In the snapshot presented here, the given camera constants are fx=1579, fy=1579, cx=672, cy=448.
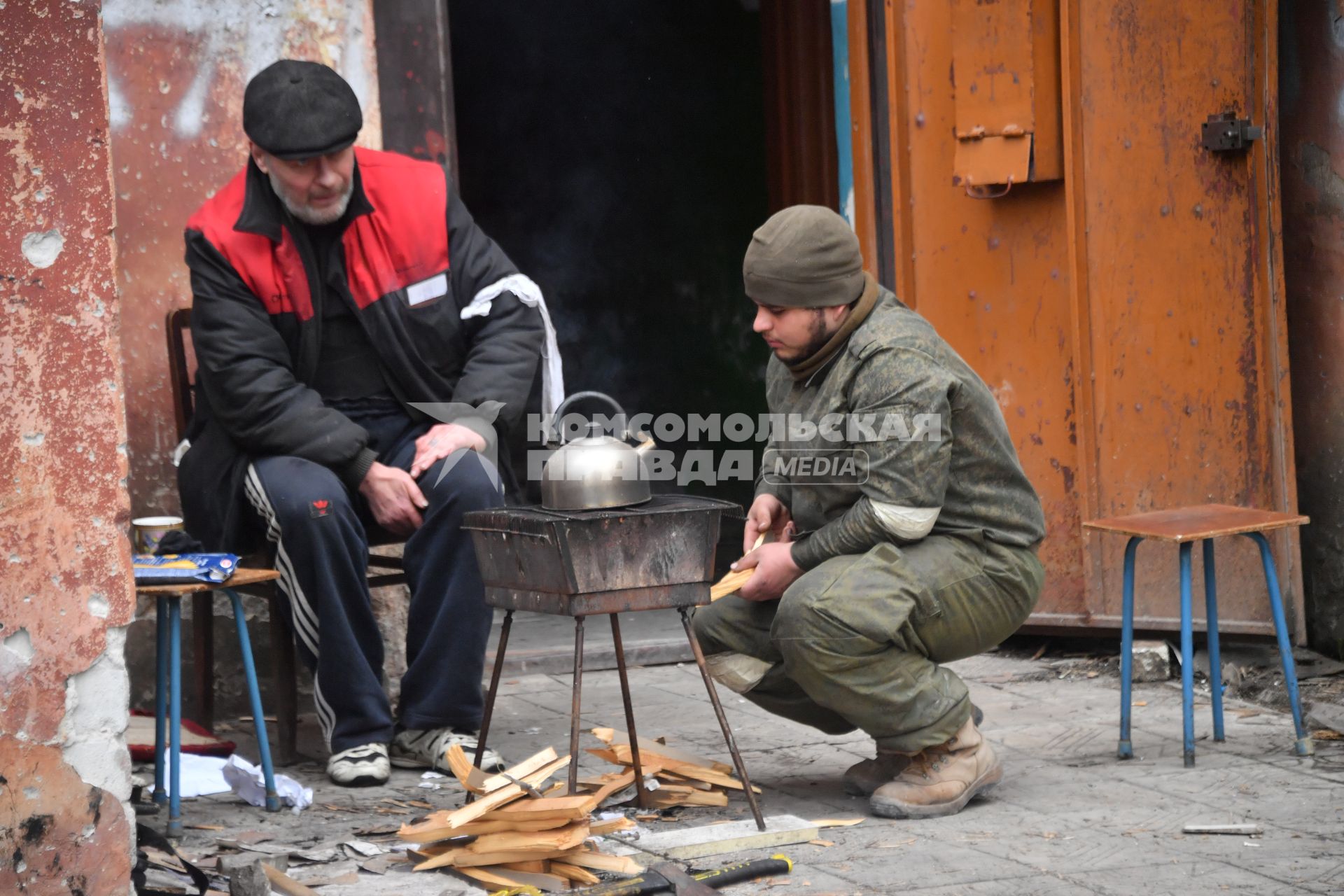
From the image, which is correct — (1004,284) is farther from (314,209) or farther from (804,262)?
(314,209)

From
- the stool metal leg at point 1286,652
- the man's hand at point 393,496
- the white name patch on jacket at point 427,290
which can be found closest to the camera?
the stool metal leg at point 1286,652

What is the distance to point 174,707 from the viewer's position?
4.06 metres

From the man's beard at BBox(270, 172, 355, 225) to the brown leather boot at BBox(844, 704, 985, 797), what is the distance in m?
2.26

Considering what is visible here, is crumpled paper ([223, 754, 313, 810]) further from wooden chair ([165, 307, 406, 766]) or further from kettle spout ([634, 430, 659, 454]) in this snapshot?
kettle spout ([634, 430, 659, 454])

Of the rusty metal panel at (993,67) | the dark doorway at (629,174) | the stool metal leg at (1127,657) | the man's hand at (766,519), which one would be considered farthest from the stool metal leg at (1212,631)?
the dark doorway at (629,174)

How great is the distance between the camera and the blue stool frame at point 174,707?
4.08 m

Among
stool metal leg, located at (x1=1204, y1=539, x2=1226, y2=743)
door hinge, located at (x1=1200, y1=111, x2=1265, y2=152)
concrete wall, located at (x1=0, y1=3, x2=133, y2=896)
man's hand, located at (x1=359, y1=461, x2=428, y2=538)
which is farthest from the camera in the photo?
door hinge, located at (x1=1200, y1=111, x2=1265, y2=152)

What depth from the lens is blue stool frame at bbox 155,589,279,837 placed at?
408cm

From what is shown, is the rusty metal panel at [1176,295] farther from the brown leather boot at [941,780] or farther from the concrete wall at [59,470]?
the concrete wall at [59,470]

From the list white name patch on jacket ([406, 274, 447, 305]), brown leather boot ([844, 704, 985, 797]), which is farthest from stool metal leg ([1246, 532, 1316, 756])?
white name patch on jacket ([406, 274, 447, 305])

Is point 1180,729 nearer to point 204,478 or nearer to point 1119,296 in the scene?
point 1119,296

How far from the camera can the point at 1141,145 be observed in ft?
18.0

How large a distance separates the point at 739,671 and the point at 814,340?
0.92m

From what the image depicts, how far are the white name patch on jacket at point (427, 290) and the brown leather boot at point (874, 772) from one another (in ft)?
6.40
